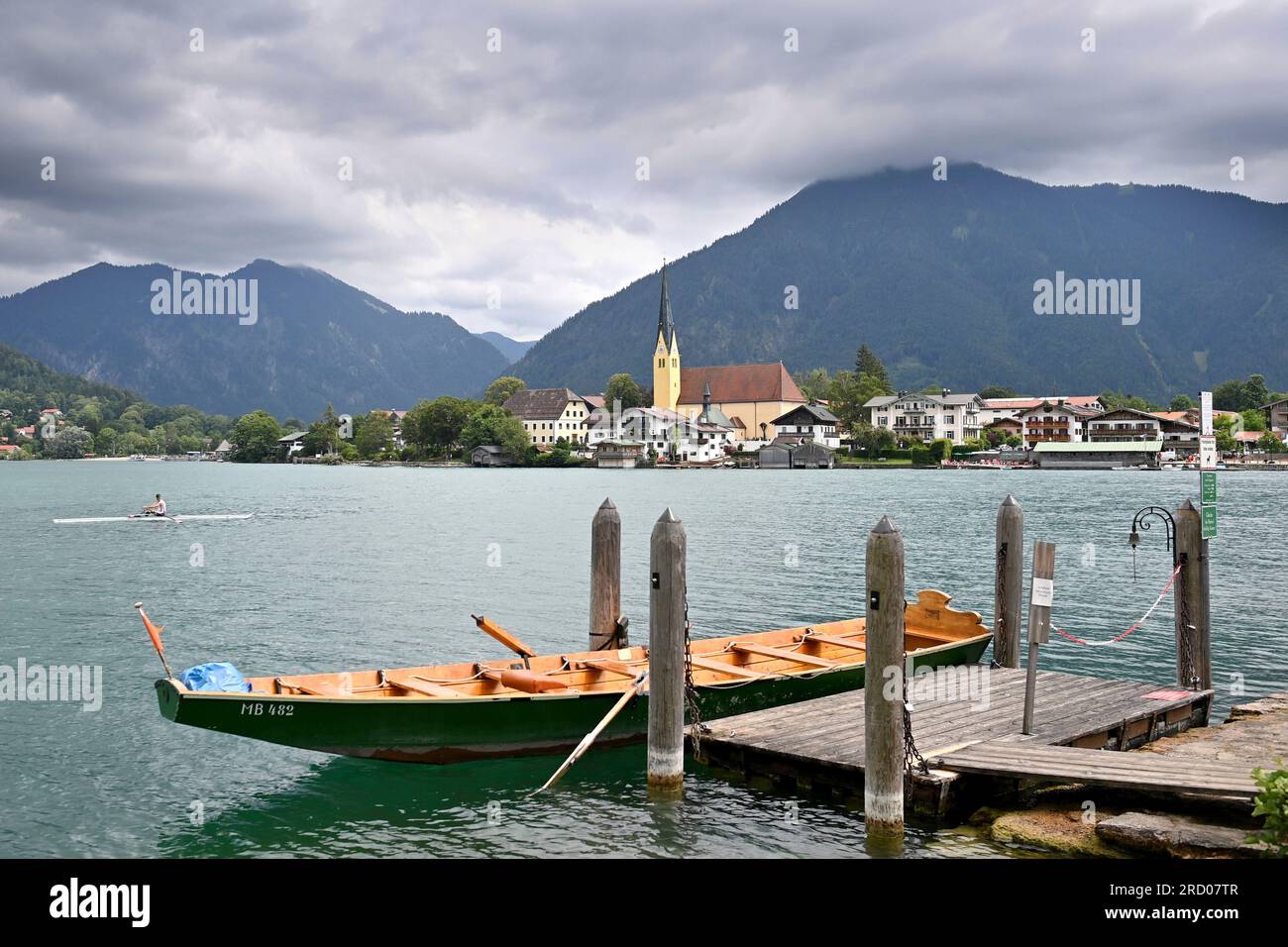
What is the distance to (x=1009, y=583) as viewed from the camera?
58.0 ft

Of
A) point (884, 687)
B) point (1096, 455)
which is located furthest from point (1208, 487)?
point (1096, 455)

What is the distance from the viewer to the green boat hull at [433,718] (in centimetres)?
1272

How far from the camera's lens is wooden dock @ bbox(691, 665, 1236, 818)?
1173cm

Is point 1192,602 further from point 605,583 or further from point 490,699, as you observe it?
→ point 490,699

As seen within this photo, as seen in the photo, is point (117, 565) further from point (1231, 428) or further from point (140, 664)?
point (1231, 428)

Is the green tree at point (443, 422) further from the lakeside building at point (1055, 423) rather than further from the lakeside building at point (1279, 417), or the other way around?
the lakeside building at point (1279, 417)

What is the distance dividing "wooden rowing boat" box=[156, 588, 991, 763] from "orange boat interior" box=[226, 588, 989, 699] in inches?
0.9

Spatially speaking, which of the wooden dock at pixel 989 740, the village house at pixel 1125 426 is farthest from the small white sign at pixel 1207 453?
the village house at pixel 1125 426

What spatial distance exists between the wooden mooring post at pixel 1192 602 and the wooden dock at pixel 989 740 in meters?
0.49

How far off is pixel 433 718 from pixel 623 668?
358cm

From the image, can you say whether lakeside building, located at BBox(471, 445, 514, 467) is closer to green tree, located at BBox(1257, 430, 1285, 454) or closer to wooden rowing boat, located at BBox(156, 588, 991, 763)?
green tree, located at BBox(1257, 430, 1285, 454)

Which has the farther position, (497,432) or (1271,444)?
(497,432)

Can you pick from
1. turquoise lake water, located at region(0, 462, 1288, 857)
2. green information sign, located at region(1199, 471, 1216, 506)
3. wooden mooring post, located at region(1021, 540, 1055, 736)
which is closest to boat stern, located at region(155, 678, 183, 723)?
turquoise lake water, located at region(0, 462, 1288, 857)

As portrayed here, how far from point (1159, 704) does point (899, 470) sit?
149m
